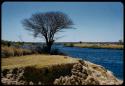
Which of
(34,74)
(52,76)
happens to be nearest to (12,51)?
(34,74)

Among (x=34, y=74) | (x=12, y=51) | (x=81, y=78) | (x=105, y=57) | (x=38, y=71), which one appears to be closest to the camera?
(x=34, y=74)

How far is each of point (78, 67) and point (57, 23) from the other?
5.93 meters

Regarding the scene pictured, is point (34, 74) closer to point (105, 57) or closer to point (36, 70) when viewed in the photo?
point (36, 70)

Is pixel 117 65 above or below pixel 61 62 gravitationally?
below

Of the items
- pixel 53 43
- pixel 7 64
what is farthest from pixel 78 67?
pixel 53 43

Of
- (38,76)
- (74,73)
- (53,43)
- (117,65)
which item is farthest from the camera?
(117,65)

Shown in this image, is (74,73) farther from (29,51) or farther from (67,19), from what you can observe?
(67,19)

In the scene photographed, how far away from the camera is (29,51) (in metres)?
14.5

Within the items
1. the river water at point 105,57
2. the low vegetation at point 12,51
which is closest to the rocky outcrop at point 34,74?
the low vegetation at point 12,51

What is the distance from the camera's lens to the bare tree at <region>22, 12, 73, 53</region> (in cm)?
1666

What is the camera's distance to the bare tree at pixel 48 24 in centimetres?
1666

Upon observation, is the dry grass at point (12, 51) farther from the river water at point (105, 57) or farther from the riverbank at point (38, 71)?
the river water at point (105, 57)

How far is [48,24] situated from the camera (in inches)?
674

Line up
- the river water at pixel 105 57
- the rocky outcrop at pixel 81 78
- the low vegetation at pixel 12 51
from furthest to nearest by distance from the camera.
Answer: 1. the river water at pixel 105 57
2. the low vegetation at pixel 12 51
3. the rocky outcrop at pixel 81 78
